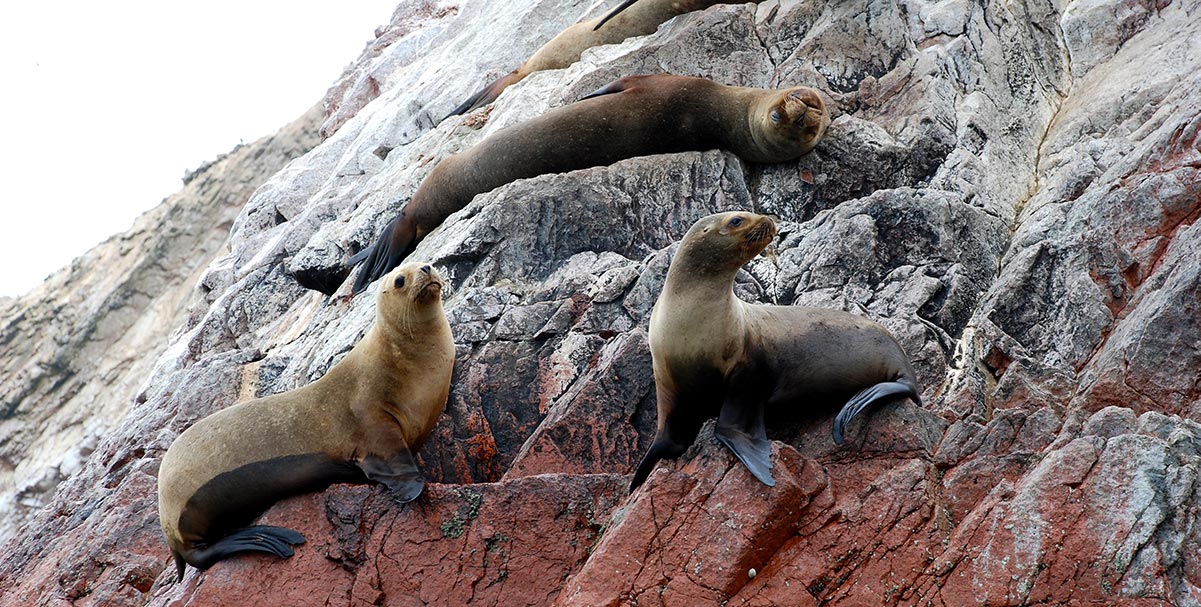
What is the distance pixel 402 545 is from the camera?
263 inches

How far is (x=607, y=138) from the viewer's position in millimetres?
10570

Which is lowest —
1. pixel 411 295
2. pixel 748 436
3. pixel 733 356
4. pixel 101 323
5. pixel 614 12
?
pixel 101 323

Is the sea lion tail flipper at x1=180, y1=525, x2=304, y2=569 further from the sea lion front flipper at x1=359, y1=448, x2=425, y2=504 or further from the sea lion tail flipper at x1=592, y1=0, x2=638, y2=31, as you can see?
the sea lion tail flipper at x1=592, y1=0, x2=638, y2=31

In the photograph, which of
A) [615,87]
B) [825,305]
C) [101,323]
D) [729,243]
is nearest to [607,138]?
[615,87]

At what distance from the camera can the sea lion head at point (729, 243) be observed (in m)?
6.86

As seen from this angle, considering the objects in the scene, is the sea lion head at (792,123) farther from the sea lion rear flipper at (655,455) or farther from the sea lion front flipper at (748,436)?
the sea lion rear flipper at (655,455)

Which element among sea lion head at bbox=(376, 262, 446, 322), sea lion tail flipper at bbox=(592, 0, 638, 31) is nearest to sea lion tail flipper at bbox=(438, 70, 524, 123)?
sea lion tail flipper at bbox=(592, 0, 638, 31)

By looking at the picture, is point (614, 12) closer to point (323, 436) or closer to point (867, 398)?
point (323, 436)

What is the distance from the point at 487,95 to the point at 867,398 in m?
7.81

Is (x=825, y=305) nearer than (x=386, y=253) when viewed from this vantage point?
Yes

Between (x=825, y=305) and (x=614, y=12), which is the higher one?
(x=614, y=12)

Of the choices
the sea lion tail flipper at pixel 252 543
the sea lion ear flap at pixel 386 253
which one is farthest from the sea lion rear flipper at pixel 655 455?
the sea lion ear flap at pixel 386 253

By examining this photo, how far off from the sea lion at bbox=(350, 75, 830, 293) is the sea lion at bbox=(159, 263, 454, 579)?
239cm

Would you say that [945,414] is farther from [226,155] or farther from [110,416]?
[226,155]
